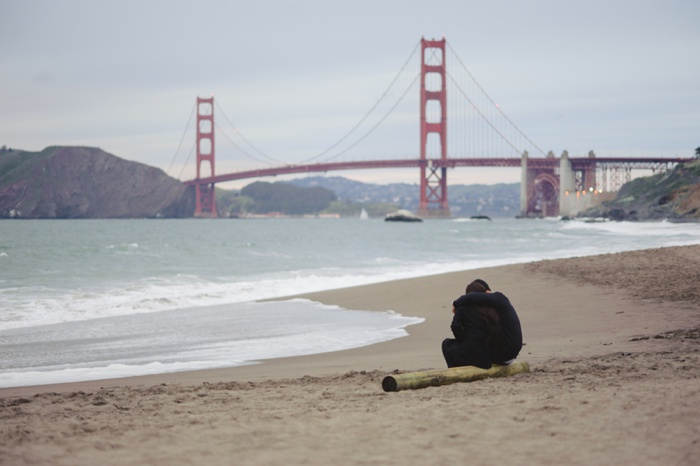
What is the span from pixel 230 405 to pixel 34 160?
108912 millimetres

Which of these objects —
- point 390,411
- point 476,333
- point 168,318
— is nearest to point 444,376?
point 476,333

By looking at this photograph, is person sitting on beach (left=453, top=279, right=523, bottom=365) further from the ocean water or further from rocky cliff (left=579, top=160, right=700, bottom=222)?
rocky cliff (left=579, top=160, right=700, bottom=222)

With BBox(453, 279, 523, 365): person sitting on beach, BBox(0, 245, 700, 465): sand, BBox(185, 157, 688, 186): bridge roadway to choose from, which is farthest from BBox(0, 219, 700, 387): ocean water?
BBox(185, 157, 688, 186): bridge roadway

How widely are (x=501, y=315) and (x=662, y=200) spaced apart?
2735 inches

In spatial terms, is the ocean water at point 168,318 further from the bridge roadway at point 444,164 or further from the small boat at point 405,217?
the small boat at point 405,217

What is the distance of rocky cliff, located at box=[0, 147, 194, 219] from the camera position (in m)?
98.4

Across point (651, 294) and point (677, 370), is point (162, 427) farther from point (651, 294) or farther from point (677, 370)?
point (651, 294)

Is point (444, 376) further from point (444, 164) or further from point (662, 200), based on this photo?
point (444, 164)

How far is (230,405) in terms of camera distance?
444 cm

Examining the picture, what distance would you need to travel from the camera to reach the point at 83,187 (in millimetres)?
109125

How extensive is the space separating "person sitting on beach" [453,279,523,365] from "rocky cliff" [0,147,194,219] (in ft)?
320

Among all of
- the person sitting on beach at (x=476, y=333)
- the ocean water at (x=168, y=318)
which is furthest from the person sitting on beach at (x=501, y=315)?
the ocean water at (x=168, y=318)

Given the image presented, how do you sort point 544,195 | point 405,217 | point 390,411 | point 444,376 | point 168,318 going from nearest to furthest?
1. point 390,411
2. point 444,376
3. point 168,318
4. point 405,217
5. point 544,195

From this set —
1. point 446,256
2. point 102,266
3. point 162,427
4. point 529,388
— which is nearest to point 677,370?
point 529,388
